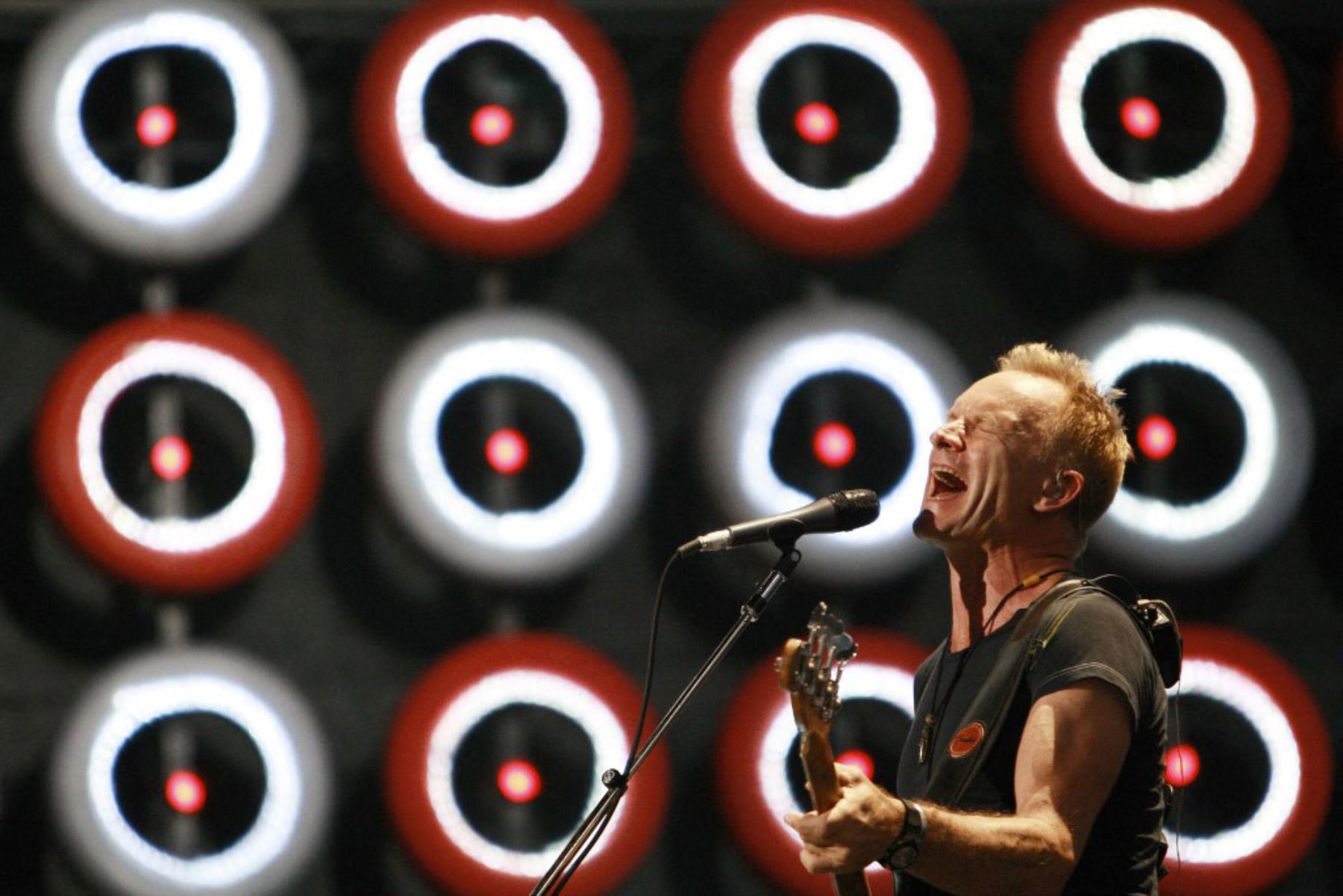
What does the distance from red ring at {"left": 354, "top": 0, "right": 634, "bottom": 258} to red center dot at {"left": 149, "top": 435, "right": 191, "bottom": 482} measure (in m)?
0.90

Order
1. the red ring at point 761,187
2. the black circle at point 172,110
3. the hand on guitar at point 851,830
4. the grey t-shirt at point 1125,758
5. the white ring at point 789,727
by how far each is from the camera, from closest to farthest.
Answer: the hand on guitar at point 851,830
the grey t-shirt at point 1125,758
the white ring at point 789,727
the red ring at point 761,187
the black circle at point 172,110

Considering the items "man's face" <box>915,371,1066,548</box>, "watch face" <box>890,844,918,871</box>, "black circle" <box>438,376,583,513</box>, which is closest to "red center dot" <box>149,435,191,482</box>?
"black circle" <box>438,376,583,513</box>

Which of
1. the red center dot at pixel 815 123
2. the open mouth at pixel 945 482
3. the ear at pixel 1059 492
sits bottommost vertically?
the open mouth at pixel 945 482

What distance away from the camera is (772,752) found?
4.33 metres

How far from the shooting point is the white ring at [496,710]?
4227mm

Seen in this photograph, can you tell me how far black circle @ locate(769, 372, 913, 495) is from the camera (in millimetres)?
4555

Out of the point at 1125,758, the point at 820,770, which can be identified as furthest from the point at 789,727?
the point at 820,770

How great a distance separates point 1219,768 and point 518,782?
205cm

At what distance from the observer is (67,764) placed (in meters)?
4.13

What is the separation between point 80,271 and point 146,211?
1.85ft

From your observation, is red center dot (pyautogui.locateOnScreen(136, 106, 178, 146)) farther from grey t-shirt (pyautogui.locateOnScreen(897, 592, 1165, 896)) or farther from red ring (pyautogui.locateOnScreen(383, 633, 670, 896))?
grey t-shirt (pyautogui.locateOnScreen(897, 592, 1165, 896))

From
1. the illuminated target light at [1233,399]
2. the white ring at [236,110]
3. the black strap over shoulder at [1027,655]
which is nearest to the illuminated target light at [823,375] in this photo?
the illuminated target light at [1233,399]

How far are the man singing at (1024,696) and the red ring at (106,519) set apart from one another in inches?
83.1

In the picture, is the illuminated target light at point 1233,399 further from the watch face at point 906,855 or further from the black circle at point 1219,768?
the watch face at point 906,855
